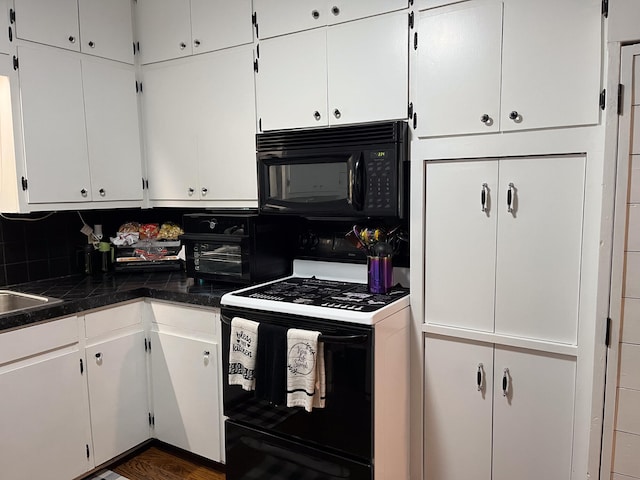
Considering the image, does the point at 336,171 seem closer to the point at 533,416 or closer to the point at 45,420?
the point at 533,416

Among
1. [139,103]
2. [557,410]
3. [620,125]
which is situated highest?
[139,103]

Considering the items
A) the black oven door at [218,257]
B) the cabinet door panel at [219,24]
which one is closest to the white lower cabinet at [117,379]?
the black oven door at [218,257]

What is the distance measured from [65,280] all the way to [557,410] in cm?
251

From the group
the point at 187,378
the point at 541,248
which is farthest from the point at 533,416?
the point at 187,378

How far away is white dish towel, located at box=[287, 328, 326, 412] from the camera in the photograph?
68.5 inches

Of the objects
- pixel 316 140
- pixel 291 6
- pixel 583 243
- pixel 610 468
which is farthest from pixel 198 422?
pixel 291 6

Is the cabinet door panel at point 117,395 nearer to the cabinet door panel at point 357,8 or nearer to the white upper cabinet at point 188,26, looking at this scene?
the white upper cabinet at point 188,26

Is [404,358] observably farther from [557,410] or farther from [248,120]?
[248,120]

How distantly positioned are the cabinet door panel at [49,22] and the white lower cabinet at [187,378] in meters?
1.41

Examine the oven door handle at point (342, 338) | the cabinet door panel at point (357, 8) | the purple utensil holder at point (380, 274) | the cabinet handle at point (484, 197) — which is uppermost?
the cabinet door panel at point (357, 8)

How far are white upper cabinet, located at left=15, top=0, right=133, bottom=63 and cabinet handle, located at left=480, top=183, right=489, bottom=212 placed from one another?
211 cm

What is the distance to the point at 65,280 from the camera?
266 cm

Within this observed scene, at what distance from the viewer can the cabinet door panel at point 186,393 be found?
229 centimetres

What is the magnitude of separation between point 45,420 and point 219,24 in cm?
205
